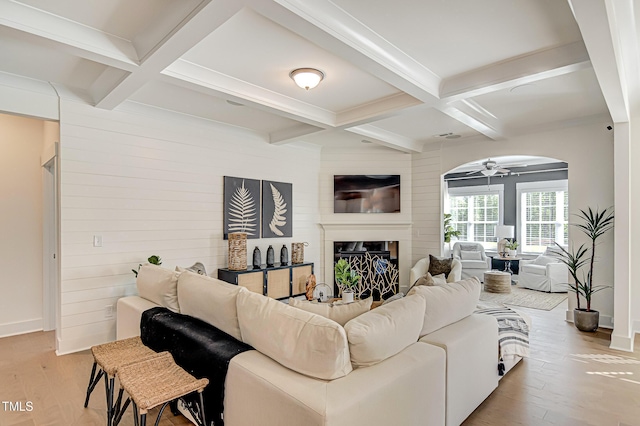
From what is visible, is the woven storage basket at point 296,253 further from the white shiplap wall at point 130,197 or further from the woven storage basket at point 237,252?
the woven storage basket at point 237,252

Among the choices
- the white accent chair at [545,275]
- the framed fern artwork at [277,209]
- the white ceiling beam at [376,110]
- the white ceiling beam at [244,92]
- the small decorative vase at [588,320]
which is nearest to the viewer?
the white ceiling beam at [244,92]

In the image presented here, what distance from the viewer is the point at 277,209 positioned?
5602 millimetres

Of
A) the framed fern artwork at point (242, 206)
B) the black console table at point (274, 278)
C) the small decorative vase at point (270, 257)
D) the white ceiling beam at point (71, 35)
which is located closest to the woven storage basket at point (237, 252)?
the black console table at point (274, 278)

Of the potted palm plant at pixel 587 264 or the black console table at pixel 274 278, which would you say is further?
the black console table at pixel 274 278

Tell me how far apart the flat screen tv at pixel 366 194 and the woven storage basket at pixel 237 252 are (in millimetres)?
2145

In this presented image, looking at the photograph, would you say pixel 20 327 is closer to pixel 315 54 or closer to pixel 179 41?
pixel 179 41

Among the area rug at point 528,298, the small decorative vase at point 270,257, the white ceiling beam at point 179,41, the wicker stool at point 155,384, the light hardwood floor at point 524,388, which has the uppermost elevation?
the white ceiling beam at point 179,41

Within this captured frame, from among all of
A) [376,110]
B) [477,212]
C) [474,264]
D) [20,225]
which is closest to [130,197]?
[20,225]

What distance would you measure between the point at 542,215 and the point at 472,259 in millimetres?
2083

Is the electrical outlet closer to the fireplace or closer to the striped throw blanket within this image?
the fireplace

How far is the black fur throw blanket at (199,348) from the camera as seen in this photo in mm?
1914

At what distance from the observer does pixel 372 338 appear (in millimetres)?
1711

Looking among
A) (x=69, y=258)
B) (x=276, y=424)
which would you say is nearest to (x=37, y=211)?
(x=69, y=258)

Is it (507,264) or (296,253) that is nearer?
(296,253)
